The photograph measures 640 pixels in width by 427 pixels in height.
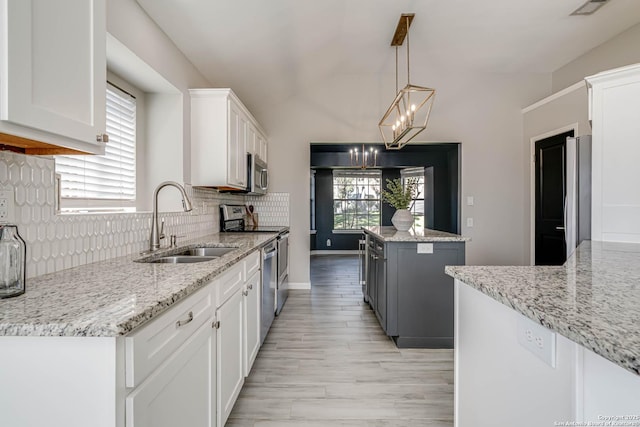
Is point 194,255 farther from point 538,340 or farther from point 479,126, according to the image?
point 479,126

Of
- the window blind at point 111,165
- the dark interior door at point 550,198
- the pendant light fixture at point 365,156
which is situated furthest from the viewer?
the pendant light fixture at point 365,156

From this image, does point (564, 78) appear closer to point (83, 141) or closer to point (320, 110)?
point (320, 110)

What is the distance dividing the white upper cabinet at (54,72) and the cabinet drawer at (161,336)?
26.0 inches

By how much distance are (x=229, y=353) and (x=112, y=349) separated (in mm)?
1020

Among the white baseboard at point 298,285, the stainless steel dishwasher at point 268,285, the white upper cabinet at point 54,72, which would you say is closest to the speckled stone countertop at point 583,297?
the white upper cabinet at point 54,72

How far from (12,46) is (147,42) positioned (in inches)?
58.1

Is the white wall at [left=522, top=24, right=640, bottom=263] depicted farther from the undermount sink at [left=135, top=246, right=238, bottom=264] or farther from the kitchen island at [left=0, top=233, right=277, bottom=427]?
the kitchen island at [left=0, top=233, right=277, bottom=427]

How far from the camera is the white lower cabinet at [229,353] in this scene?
152 centimetres

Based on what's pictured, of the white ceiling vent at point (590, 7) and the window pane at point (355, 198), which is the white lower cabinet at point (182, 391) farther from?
the window pane at point (355, 198)

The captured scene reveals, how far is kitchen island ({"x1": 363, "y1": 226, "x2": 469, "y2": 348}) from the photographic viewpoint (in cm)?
272

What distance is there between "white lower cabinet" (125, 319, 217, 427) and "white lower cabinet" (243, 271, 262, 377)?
0.56 m

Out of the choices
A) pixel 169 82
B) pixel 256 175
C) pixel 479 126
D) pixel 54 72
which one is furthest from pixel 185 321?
pixel 479 126

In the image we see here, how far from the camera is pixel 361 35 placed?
3500 mm

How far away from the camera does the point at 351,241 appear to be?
898 centimetres
